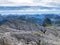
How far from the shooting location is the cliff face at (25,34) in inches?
162

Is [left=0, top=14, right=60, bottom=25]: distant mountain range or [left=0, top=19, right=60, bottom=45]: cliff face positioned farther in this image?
[left=0, top=14, right=60, bottom=25]: distant mountain range

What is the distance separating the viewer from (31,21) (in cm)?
485

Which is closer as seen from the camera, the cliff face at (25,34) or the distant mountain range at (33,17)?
the cliff face at (25,34)

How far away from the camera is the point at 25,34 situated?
4.41m

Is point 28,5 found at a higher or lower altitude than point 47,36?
higher

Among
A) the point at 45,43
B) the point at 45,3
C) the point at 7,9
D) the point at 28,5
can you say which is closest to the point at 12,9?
the point at 7,9

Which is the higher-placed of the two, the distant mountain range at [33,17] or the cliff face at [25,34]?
the distant mountain range at [33,17]

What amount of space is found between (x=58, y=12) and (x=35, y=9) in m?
0.77

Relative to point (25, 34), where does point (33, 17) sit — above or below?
above

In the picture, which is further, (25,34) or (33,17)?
(33,17)

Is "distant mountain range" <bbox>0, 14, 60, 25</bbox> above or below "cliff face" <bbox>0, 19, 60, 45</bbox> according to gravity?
above

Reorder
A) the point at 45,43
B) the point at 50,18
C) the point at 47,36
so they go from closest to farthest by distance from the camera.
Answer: the point at 45,43 → the point at 47,36 → the point at 50,18

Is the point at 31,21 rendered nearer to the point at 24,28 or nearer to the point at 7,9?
the point at 24,28

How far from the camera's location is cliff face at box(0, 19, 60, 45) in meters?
4.11
